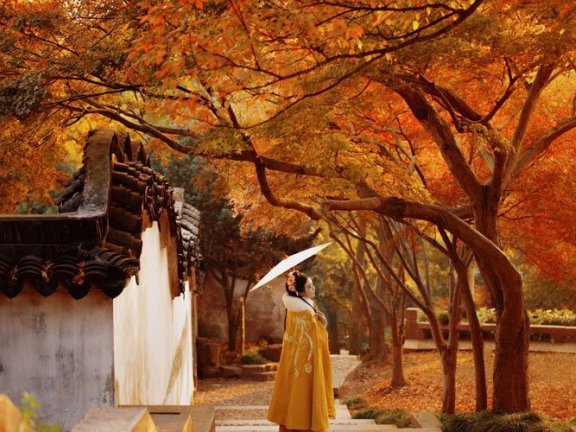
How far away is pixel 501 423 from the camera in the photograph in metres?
10.1

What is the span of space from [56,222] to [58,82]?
16.7 feet

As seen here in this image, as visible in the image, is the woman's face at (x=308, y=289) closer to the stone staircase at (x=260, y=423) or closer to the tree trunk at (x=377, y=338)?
the stone staircase at (x=260, y=423)

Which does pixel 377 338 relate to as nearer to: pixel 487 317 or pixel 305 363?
pixel 487 317

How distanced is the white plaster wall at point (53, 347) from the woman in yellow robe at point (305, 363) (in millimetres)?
2803

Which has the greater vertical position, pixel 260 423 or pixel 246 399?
pixel 260 423

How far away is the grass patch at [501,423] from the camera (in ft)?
32.0

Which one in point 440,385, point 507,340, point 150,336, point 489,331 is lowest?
point 440,385

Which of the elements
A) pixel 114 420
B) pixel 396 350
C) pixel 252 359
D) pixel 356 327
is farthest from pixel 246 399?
pixel 114 420

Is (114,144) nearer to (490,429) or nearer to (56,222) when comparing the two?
(56,222)

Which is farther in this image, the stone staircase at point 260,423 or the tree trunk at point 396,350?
the tree trunk at point 396,350

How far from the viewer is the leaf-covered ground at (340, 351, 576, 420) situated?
691 inches

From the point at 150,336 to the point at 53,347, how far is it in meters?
3.30

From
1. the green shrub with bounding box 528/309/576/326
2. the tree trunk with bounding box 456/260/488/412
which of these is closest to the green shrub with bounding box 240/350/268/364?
the green shrub with bounding box 528/309/576/326

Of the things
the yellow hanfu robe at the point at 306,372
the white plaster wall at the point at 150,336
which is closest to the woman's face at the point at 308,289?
the yellow hanfu robe at the point at 306,372
